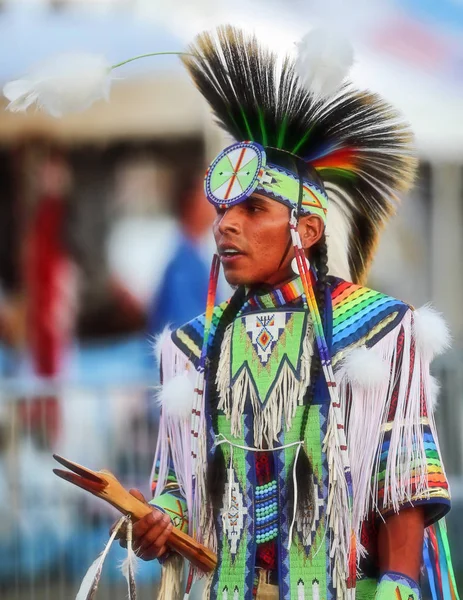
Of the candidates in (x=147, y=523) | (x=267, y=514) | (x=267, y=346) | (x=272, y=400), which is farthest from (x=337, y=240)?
(x=147, y=523)

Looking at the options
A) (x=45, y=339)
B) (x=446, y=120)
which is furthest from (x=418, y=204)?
(x=45, y=339)

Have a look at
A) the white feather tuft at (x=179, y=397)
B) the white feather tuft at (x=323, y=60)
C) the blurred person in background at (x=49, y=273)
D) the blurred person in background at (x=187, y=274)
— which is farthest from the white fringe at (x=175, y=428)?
the blurred person in background at (x=49, y=273)

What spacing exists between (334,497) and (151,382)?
3.97 meters

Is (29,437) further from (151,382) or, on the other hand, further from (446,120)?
(446,120)

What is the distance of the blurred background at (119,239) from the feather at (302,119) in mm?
1046

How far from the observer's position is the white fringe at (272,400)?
3102 mm

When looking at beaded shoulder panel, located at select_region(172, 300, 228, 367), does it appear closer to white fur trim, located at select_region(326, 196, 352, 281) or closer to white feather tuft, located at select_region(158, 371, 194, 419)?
white feather tuft, located at select_region(158, 371, 194, 419)

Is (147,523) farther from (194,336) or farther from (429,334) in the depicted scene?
(429,334)

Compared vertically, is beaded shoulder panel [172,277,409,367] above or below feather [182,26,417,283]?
below

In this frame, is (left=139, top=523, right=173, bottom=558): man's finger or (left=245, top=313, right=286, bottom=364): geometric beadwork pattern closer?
(left=139, top=523, right=173, bottom=558): man's finger

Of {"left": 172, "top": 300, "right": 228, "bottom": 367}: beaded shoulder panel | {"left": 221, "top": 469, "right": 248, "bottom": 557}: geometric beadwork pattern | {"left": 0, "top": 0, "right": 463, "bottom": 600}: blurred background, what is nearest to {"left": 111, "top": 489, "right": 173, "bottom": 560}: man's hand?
{"left": 221, "top": 469, "right": 248, "bottom": 557}: geometric beadwork pattern

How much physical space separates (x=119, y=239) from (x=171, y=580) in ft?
20.4

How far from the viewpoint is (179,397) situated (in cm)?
329

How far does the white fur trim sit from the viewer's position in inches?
135
